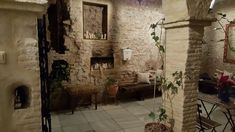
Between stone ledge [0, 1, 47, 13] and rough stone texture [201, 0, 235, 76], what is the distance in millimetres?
6642

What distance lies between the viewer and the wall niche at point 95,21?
5505mm

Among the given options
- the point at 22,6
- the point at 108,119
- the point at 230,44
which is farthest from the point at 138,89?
the point at 22,6

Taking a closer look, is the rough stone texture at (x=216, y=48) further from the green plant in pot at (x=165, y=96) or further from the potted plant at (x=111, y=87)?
the green plant in pot at (x=165, y=96)

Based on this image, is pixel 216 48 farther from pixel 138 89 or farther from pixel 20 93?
pixel 20 93

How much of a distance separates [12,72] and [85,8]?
12.7 ft

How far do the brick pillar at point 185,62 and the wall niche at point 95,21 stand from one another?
106 inches

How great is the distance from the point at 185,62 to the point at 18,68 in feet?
7.60

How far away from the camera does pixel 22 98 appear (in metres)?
2.07

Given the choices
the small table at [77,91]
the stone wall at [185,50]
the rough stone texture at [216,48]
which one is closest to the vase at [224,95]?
the stone wall at [185,50]

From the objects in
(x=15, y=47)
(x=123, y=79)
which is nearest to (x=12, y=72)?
(x=15, y=47)

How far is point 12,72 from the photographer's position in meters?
1.95

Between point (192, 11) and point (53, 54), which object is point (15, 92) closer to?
point (192, 11)

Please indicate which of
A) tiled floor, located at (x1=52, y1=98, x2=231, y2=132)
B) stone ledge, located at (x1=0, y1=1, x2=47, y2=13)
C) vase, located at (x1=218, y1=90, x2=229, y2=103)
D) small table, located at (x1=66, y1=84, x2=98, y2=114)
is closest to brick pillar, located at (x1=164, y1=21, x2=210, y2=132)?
vase, located at (x1=218, y1=90, x2=229, y2=103)

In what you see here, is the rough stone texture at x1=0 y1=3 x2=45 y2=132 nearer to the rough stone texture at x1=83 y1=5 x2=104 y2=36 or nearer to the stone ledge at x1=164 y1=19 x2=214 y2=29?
the stone ledge at x1=164 y1=19 x2=214 y2=29
